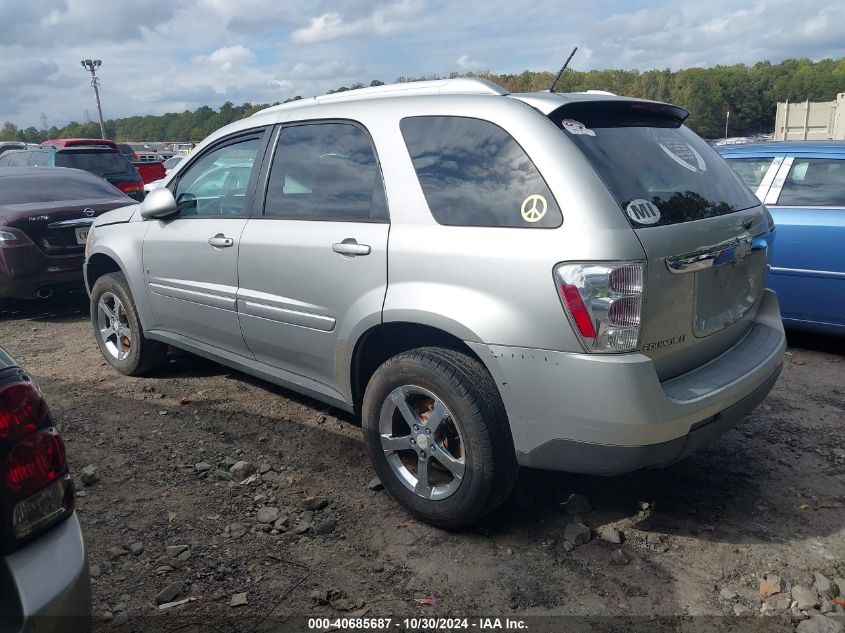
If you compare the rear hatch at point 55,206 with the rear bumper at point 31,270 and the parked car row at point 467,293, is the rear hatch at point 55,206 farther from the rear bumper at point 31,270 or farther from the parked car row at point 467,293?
the parked car row at point 467,293

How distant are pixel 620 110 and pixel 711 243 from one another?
2.35 ft

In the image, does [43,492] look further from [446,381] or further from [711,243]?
[711,243]

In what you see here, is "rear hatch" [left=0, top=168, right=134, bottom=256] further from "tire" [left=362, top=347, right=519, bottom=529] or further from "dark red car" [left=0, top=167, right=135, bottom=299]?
"tire" [left=362, top=347, right=519, bottom=529]

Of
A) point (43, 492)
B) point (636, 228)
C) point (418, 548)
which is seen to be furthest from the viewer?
point (418, 548)

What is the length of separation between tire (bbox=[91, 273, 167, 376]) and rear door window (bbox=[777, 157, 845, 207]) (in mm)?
4974

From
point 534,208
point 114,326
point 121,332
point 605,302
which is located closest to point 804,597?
point 605,302

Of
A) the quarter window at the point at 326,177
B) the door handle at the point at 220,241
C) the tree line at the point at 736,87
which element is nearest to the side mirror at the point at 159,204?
the door handle at the point at 220,241

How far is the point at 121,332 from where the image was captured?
5078 millimetres

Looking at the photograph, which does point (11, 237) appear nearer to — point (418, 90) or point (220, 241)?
point (220, 241)

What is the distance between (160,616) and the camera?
251 cm

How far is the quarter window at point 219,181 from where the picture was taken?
3.92m

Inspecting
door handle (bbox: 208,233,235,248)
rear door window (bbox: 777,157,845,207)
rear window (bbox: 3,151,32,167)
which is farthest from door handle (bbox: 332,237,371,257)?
rear window (bbox: 3,151,32,167)

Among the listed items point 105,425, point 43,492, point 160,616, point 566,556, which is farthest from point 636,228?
point 105,425

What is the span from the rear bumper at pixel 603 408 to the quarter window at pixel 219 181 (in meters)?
1.97
